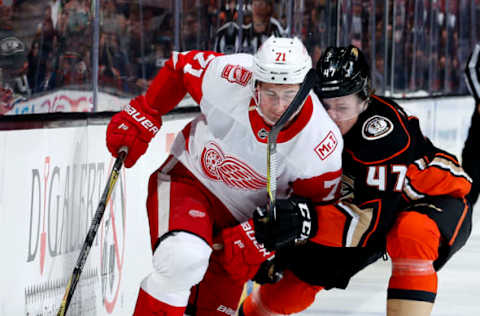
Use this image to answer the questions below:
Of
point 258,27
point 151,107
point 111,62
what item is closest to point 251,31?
point 258,27

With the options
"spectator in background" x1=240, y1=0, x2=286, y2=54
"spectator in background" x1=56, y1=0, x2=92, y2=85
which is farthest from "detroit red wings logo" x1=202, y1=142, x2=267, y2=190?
"spectator in background" x1=240, y1=0, x2=286, y2=54

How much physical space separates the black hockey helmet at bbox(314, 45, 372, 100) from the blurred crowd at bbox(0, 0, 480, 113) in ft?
2.87

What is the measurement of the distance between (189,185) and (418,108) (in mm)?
6911

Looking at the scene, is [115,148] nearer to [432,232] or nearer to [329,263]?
[329,263]

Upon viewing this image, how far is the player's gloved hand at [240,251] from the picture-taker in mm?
2756

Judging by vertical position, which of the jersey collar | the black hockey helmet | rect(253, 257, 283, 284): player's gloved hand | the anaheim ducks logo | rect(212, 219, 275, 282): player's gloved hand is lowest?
rect(253, 257, 283, 284): player's gloved hand

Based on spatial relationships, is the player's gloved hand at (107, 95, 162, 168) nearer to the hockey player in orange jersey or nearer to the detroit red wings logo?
the detroit red wings logo

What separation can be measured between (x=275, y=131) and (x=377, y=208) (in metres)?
0.47

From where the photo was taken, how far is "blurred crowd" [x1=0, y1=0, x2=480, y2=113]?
113 inches

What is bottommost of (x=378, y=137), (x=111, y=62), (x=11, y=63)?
(x=378, y=137)

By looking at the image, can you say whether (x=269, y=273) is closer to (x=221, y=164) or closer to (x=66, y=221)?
(x=221, y=164)

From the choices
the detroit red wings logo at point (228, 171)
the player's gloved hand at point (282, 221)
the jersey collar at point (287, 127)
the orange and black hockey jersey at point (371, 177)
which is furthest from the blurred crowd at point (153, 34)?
the orange and black hockey jersey at point (371, 177)

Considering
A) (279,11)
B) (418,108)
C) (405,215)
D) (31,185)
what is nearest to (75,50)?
(31,185)

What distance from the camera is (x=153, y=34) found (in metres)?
4.12
